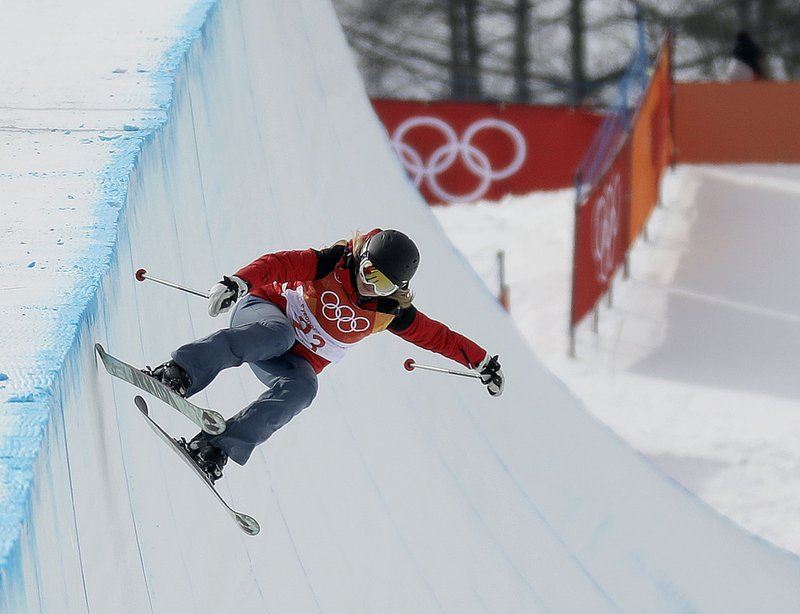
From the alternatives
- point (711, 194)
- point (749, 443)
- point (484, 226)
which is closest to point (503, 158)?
point (484, 226)

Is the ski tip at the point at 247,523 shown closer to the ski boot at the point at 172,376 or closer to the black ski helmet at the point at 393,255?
the ski boot at the point at 172,376

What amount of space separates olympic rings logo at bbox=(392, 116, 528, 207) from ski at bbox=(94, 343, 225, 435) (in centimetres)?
1041

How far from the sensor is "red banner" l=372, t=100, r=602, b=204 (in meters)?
13.4

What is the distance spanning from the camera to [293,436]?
14.8ft

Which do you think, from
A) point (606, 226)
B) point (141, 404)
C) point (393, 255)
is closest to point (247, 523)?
point (141, 404)

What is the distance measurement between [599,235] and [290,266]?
20.1 ft

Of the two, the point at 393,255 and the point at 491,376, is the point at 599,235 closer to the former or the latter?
the point at 491,376

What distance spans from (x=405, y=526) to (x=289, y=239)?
133 centimetres

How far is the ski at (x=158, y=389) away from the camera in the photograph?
3.18 m

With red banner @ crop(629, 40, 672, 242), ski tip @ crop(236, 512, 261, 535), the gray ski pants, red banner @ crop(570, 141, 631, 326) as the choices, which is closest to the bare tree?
red banner @ crop(629, 40, 672, 242)

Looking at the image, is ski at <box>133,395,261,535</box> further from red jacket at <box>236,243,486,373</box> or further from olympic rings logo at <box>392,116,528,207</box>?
olympic rings logo at <box>392,116,528,207</box>

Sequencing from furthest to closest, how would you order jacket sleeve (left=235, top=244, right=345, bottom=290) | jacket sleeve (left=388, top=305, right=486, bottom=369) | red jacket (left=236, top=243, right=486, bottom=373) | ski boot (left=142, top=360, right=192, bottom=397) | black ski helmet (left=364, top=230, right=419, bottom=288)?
jacket sleeve (left=388, top=305, right=486, bottom=369) < red jacket (left=236, top=243, right=486, bottom=373) < black ski helmet (left=364, top=230, right=419, bottom=288) < jacket sleeve (left=235, top=244, right=345, bottom=290) < ski boot (left=142, top=360, right=192, bottom=397)

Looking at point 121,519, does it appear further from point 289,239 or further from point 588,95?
point 588,95

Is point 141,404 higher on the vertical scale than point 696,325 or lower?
higher
